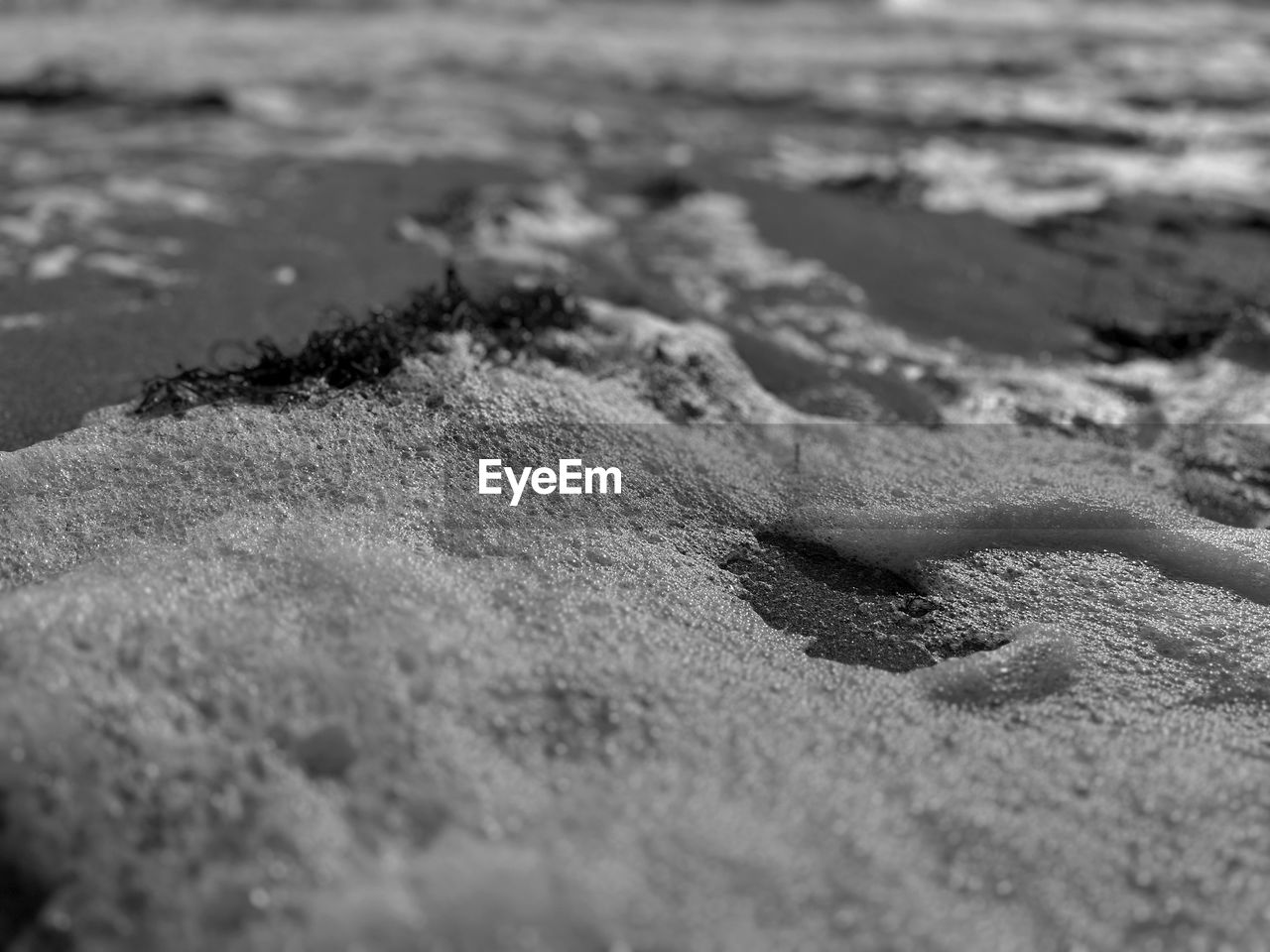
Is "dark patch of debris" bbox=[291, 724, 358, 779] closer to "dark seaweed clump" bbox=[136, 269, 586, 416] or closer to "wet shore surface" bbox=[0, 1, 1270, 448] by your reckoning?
"dark seaweed clump" bbox=[136, 269, 586, 416]

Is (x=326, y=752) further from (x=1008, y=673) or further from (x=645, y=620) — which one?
(x=1008, y=673)

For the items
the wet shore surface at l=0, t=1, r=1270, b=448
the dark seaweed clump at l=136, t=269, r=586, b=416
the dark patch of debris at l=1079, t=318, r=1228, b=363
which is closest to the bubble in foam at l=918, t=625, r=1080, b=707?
the dark seaweed clump at l=136, t=269, r=586, b=416

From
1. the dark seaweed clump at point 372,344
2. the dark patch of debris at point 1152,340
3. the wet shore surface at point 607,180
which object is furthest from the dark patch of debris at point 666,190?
the dark patch of debris at point 1152,340

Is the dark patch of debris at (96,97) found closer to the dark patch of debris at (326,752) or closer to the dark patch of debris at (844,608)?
the dark patch of debris at (844,608)

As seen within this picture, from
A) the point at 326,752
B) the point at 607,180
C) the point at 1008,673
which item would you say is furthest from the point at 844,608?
the point at 607,180

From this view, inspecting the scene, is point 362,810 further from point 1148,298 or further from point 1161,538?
point 1148,298

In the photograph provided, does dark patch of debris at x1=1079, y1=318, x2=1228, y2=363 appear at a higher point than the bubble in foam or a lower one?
higher
